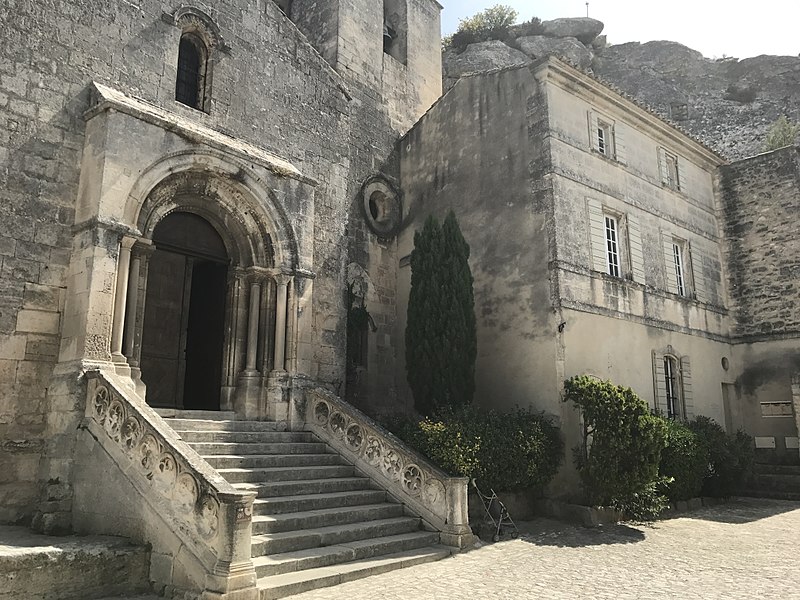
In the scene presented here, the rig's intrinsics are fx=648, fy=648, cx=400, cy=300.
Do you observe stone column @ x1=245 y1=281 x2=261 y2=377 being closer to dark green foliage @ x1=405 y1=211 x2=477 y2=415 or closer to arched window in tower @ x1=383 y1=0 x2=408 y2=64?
dark green foliage @ x1=405 y1=211 x2=477 y2=415

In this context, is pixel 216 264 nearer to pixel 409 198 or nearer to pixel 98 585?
pixel 409 198

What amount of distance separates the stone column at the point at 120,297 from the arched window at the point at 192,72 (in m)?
3.10

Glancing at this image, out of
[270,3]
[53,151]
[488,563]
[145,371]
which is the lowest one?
[488,563]

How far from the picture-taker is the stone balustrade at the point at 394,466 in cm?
833

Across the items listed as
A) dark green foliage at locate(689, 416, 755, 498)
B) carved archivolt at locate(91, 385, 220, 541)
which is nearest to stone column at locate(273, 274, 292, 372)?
carved archivolt at locate(91, 385, 220, 541)

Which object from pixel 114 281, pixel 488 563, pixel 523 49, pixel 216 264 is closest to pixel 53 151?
pixel 114 281

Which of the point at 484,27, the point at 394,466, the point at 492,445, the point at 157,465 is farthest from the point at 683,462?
the point at 484,27

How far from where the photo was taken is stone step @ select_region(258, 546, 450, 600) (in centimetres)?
595

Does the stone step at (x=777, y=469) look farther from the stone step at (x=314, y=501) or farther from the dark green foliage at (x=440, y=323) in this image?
the stone step at (x=314, y=501)

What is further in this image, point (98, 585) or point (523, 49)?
point (523, 49)

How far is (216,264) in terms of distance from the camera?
37.4 feet

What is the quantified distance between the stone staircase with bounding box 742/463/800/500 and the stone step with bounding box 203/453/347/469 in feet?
36.2

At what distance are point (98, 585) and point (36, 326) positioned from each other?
3.65 meters

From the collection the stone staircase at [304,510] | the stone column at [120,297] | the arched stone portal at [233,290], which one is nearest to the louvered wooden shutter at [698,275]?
the arched stone portal at [233,290]
